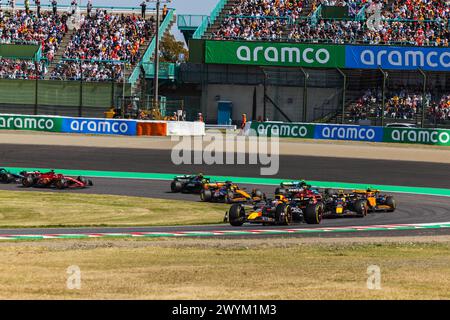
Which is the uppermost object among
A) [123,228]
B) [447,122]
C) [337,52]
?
[337,52]

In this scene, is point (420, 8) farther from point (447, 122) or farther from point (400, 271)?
point (400, 271)

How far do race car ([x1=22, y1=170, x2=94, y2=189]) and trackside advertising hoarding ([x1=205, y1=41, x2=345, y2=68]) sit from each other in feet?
96.2

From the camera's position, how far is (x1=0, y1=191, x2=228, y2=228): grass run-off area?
19984mm

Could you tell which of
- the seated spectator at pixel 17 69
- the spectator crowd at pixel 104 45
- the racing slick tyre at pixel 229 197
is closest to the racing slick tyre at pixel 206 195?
the racing slick tyre at pixel 229 197

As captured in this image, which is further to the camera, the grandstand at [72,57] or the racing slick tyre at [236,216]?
the grandstand at [72,57]

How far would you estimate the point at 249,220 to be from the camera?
19.5 m

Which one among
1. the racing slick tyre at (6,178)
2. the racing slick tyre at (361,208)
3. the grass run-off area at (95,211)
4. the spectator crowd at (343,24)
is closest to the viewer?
the grass run-off area at (95,211)

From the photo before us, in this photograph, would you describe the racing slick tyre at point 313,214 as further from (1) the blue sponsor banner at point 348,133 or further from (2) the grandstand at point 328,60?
(2) the grandstand at point 328,60

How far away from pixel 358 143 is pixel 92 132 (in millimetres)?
13039

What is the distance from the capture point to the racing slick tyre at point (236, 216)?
63.6 feet

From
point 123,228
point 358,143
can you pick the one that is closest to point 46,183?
point 123,228

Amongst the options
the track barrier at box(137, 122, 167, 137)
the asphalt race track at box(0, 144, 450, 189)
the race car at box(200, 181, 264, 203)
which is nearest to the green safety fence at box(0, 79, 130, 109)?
the track barrier at box(137, 122, 167, 137)

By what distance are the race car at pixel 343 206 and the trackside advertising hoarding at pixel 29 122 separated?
1030 inches

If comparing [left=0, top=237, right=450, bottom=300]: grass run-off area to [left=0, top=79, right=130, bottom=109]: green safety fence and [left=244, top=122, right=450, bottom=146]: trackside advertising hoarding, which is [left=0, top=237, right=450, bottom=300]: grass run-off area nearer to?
[left=244, top=122, right=450, bottom=146]: trackside advertising hoarding
